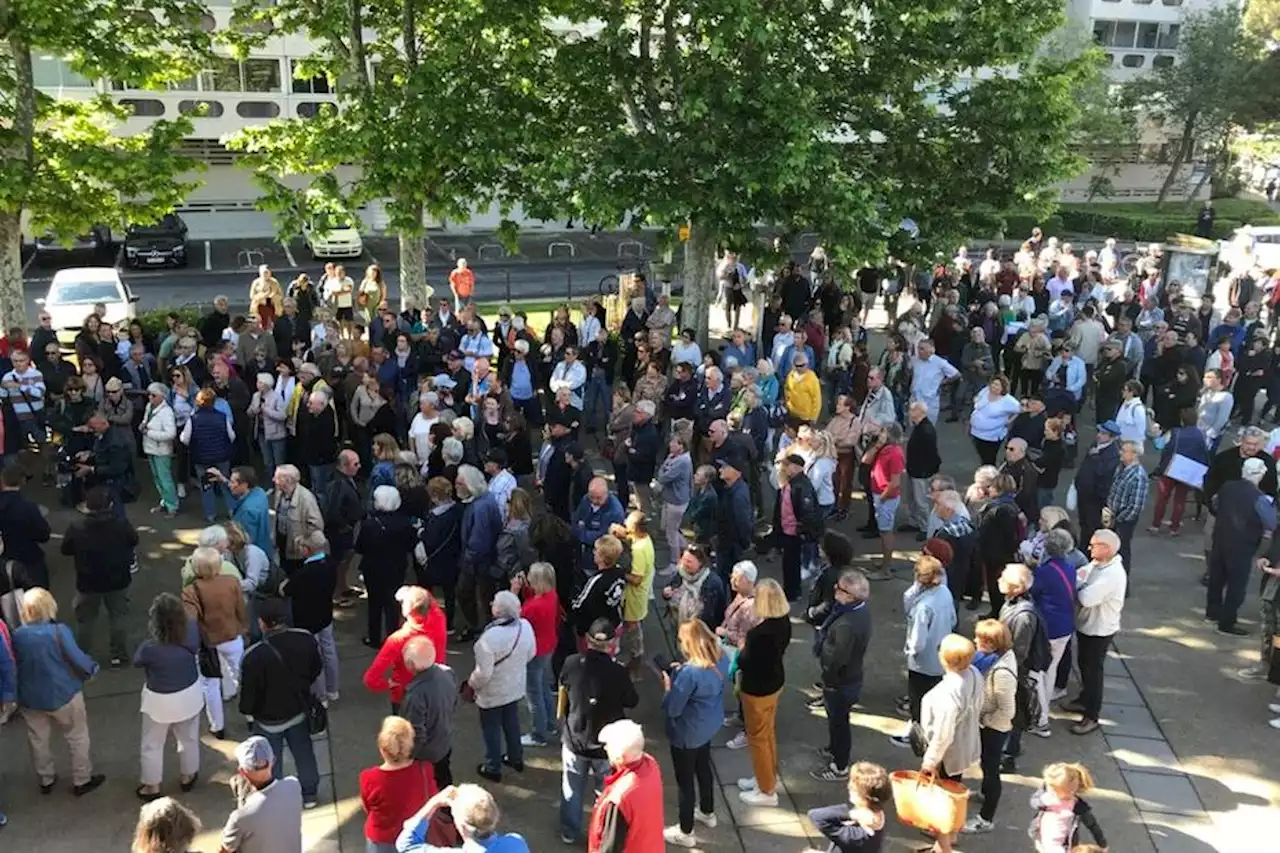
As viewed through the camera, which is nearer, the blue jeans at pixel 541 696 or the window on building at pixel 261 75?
the blue jeans at pixel 541 696

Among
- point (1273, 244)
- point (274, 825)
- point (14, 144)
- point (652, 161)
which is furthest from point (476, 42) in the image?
point (1273, 244)

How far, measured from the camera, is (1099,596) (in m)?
7.81

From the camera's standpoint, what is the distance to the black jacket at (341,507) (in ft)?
29.5

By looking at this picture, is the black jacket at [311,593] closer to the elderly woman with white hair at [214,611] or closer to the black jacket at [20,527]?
the elderly woman with white hair at [214,611]

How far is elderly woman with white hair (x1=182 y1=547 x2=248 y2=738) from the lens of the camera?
7.52 m

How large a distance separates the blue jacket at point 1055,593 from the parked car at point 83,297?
16.0 meters

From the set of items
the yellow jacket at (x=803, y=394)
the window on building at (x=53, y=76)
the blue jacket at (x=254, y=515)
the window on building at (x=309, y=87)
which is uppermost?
the window on building at (x=309, y=87)

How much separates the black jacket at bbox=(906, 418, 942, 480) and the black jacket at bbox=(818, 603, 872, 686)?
4.07m

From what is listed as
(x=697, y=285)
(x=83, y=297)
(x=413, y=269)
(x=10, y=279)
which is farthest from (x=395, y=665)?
(x=83, y=297)

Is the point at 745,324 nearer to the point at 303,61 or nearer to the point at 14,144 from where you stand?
the point at 303,61

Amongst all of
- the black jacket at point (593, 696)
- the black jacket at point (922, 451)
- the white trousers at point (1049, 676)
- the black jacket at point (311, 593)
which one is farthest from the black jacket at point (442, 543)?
the black jacket at point (922, 451)

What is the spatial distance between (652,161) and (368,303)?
525cm

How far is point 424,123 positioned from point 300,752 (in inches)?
397

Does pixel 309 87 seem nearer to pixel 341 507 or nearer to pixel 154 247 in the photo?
pixel 154 247
